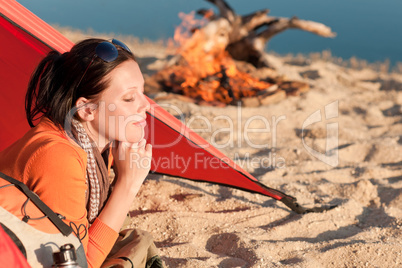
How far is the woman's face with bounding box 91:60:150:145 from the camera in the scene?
1.54m

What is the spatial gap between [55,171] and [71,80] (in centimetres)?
35

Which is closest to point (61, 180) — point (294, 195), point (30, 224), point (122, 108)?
point (30, 224)

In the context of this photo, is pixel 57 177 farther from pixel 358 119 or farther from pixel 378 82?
pixel 378 82

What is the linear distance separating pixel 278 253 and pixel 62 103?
123 centimetres

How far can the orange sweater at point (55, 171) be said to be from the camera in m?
1.32

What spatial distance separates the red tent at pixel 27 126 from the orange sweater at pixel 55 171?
0.70 meters

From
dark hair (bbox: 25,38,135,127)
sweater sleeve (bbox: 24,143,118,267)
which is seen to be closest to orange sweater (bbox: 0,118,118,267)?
sweater sleeve (bbox: 24,143,118,267)

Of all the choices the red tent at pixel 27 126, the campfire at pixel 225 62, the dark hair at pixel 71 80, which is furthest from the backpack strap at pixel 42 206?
the campfire at pixel 225 62

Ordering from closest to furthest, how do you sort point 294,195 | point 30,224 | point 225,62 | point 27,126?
point 30,224 < point 27,126 < point 294,195 < point 225,62

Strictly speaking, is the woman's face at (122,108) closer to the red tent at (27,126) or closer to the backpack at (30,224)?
the backpack at (30,224)

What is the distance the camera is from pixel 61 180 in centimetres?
132

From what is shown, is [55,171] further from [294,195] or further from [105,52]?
[294,195]

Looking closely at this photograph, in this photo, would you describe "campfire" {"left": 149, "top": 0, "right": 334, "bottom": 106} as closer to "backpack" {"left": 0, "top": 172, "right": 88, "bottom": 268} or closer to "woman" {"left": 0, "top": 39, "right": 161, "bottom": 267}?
"woman" {"left": 0, "top": 39, "right": 161, "bottom": 267}

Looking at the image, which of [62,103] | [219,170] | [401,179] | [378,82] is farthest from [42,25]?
[378,82]
